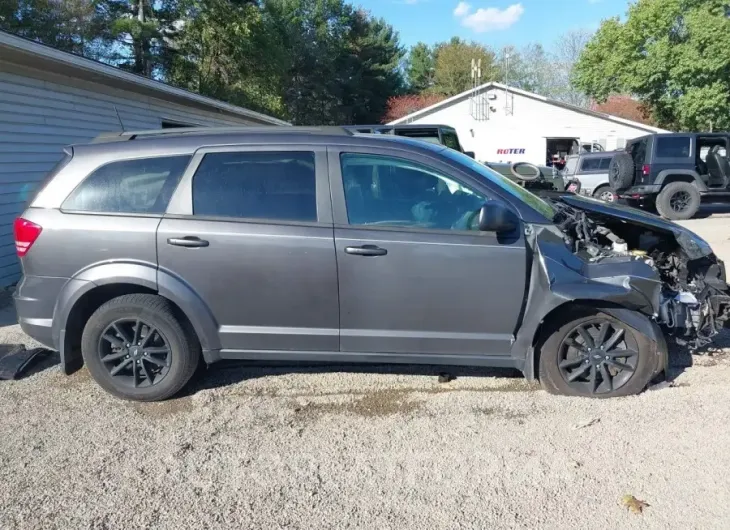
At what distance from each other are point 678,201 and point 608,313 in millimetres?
11614

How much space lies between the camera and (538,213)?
3.81 metres

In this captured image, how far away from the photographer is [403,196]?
3760 mm

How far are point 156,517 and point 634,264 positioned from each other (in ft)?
10.4

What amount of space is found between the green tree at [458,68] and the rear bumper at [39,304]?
50.2 metres

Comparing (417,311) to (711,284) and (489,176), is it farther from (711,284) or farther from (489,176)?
(711,284)

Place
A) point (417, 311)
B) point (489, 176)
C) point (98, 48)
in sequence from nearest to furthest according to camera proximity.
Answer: point (417, 311), point (489, 176), point (98, 48)

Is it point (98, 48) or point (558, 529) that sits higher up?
point (98, 48)

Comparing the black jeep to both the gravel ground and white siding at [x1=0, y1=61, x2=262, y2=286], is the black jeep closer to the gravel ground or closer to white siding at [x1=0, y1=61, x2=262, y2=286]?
the gravel ground

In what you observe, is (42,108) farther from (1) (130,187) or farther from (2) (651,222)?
(2) (651,222)

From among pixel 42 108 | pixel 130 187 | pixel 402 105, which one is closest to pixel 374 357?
pixel 130 187

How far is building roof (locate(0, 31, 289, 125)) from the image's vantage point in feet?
23.2

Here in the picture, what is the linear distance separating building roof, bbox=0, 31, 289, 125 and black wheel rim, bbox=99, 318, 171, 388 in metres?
4.71

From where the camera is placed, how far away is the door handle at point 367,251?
3623 mm

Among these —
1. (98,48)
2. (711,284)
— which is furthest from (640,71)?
(711,284)
